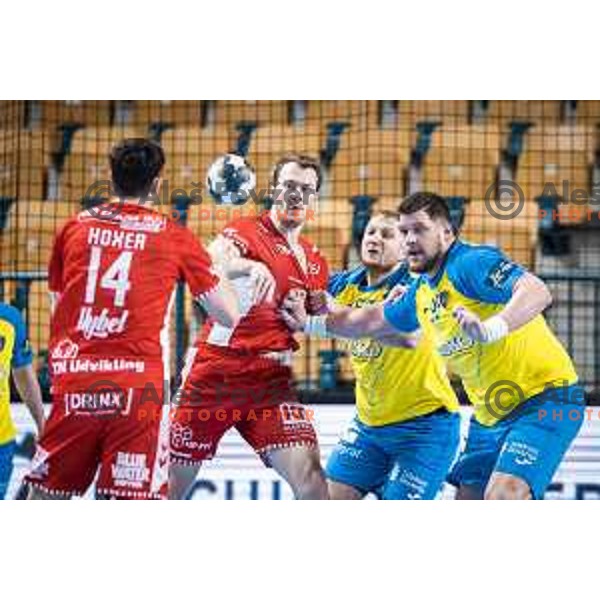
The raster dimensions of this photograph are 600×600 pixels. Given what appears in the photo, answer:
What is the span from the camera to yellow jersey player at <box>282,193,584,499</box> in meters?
4.25

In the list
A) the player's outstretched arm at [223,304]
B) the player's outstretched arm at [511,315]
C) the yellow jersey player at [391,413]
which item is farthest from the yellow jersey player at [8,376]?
the player's outstretched arm at [511,315]

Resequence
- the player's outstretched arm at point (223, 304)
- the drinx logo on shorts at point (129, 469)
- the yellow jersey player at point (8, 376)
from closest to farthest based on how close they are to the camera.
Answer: the drinx logo on shorts at point (129, 469), the player's outstretched arm at point (223, 304), the yellow jersey player at point (8, 376)

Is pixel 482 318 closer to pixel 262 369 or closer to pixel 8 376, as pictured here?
pixel 262 369

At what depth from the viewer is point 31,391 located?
4258 mm

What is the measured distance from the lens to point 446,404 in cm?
432

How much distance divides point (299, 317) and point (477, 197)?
687 millimetres

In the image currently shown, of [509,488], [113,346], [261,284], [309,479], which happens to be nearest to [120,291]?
[113,346]

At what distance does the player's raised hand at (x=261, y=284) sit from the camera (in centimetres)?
422

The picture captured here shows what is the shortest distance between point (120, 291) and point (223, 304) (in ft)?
1.08

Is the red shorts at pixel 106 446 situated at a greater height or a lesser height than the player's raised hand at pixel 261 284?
lesser

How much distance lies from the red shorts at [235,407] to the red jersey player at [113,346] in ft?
0.41

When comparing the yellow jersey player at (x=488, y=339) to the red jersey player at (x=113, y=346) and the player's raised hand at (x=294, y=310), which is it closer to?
the player's raised hand at (x=294, y=310)

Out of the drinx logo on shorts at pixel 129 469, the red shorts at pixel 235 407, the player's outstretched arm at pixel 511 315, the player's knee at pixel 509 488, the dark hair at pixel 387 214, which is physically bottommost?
the player's knee at pixel 509 488
